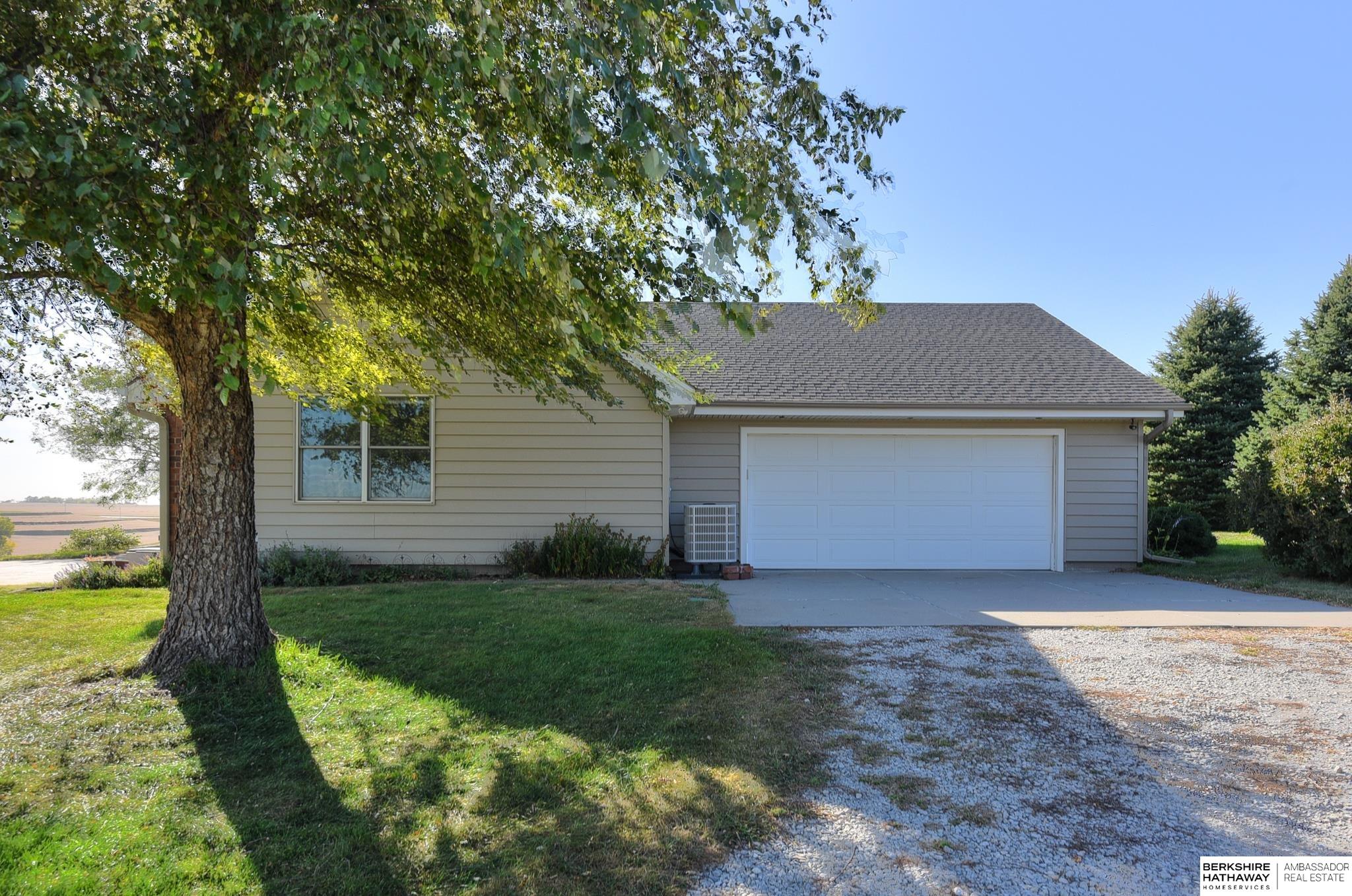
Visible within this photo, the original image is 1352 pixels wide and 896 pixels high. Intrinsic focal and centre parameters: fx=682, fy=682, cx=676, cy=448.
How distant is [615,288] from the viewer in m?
3.63

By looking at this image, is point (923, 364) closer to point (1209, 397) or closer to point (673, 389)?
point (673, 389)

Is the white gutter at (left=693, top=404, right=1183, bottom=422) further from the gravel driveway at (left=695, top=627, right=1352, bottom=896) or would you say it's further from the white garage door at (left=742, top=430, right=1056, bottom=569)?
the gravel driveway at (left=695, top=627, right=1352, bottom=896)

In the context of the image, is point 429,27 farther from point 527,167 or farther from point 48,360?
point 48,360

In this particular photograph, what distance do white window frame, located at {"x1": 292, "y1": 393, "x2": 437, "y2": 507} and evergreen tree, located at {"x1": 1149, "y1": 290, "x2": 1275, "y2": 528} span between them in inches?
659

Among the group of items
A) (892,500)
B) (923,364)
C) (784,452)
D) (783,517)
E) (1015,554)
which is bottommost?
(1015,554)

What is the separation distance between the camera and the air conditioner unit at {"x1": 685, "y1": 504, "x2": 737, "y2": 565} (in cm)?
920

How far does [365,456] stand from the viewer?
9062 mm

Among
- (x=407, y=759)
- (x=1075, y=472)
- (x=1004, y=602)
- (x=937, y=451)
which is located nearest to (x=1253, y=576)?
(x=1075, y=472)

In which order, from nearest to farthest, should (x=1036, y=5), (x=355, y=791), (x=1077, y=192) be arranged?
(x=355, y=791)
(x=1036, y=5)
(x=1077, y=192)

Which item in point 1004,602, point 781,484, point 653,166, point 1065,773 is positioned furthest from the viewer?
point 781,484

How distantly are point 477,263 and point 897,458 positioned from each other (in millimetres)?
7936

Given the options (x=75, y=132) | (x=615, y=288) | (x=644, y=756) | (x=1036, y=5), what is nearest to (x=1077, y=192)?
(x=1036, y=5)

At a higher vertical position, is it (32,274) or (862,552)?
(32,274)

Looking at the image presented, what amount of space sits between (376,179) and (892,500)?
8417 mm
